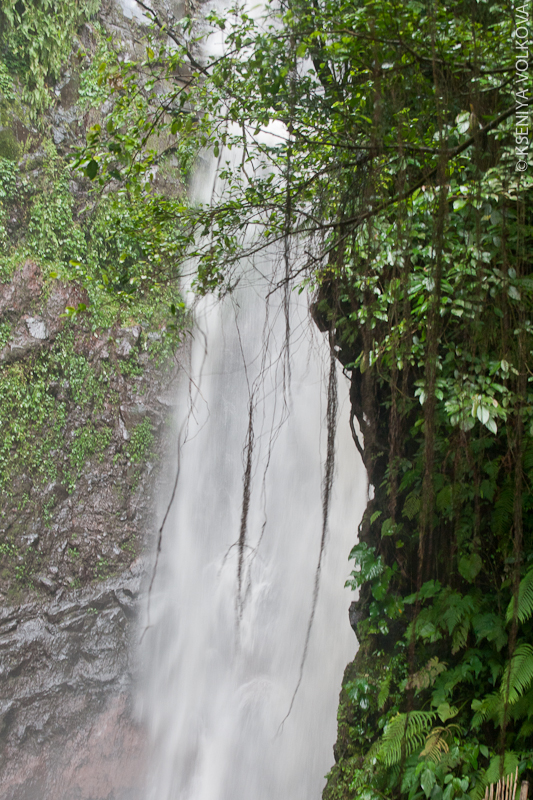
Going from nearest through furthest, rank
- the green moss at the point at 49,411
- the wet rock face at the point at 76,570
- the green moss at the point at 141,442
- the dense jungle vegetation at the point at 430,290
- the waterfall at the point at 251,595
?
the dense jungle vegetation at the point at 430,290 < the waterfall at the point at 251,595 < the wet rock face at the point at 76,570 < the green moss at the point at 49,411 < the green moss at the point at 141,442

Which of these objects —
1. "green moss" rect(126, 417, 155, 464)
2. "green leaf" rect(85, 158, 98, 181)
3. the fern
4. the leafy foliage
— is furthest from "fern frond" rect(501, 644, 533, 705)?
the leafy foliage

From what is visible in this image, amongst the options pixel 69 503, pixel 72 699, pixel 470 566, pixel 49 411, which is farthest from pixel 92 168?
pixel 72 699

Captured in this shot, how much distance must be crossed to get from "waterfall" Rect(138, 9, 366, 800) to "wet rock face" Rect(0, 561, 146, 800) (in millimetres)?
376

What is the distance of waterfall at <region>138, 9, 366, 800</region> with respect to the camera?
5.73 metres

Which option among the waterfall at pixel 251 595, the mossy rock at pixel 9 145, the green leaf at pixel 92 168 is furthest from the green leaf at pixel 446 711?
the mossy rock at pixel 9 145

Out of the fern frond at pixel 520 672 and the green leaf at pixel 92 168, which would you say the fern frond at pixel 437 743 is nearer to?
the fern frond at pixel 520 672

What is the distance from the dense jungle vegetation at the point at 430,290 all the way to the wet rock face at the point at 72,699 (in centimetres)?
455

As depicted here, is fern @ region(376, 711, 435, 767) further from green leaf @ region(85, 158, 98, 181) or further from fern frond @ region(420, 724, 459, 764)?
green leaf @ region(85, 158, 98, 181)

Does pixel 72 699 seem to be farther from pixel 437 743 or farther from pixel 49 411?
pixel 437 743

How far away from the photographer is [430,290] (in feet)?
7.14

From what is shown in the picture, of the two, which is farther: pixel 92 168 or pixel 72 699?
pixel 72 699

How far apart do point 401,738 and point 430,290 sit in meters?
2.12

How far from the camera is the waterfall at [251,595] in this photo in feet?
18.8

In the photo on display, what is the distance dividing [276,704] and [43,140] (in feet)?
27.0
